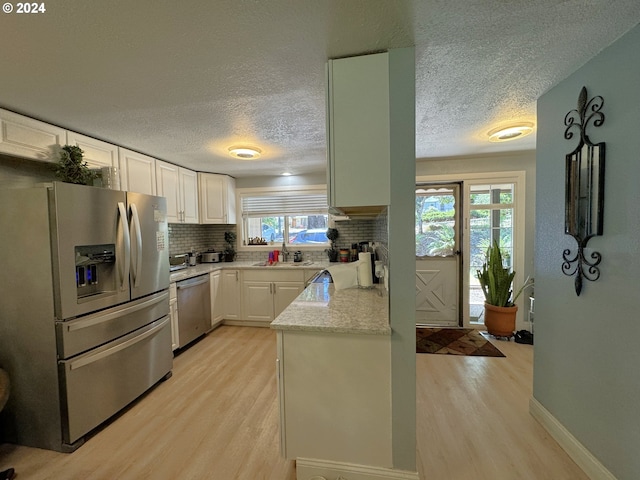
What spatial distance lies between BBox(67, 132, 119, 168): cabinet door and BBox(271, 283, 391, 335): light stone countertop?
229 centimetres

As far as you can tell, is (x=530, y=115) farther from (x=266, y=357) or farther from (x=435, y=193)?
(x=266, y=357)

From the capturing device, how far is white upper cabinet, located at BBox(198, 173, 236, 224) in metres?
3.83

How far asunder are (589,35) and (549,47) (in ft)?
0.46

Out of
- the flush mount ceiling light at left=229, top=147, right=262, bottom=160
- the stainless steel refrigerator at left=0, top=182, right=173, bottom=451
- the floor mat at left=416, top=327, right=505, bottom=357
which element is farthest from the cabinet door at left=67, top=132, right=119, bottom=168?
the floor mat at left=416, top=327, right=505, bottom=357

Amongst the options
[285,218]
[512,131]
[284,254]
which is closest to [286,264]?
[284,254]

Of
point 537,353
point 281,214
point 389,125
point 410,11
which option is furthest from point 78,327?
point 537,353

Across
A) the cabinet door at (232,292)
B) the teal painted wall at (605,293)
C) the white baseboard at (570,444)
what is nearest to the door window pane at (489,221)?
the teal painted wall at (605,293)

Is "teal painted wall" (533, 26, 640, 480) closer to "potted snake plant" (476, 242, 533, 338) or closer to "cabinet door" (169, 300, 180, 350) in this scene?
"potted snake plant" (476, 242, 533, 338)

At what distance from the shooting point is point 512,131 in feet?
7.66

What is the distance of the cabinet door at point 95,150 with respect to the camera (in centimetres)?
220

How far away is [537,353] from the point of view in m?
1.87

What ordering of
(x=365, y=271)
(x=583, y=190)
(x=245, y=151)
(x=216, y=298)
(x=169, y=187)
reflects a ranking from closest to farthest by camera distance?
(x=583, y=190) → (x=365, y=271) → (x=245, y=151) → (x=169, y=187) → (x=216, y=298)

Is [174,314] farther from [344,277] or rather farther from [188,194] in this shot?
[344,277]

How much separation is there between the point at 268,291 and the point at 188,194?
5.76 feet
